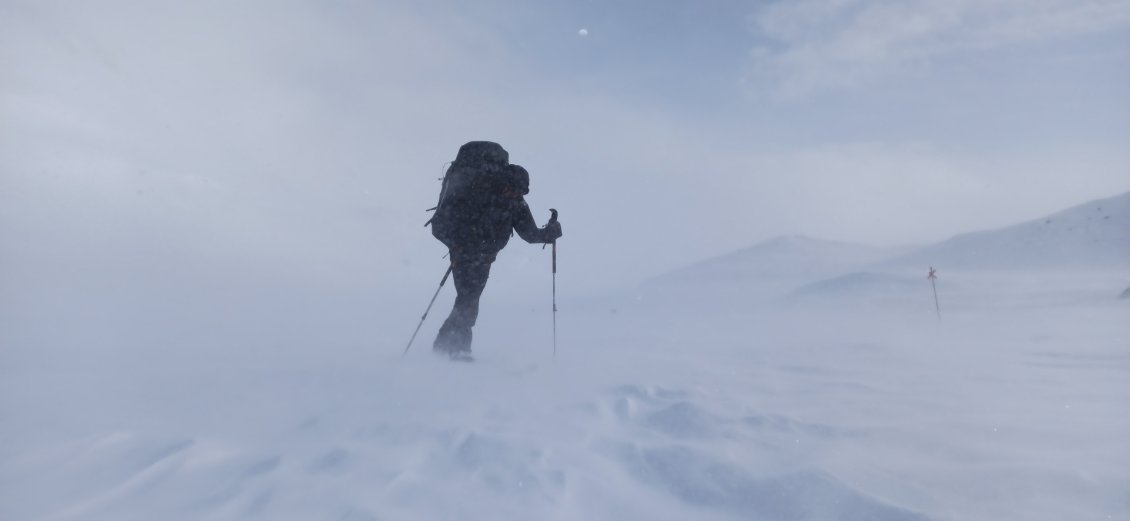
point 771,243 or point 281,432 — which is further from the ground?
point 771,243

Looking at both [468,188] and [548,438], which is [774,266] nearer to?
[468,188]

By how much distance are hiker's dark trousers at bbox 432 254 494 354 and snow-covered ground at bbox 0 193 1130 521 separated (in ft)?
1.04

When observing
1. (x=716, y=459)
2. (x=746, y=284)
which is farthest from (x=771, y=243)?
(x=716, y=459)

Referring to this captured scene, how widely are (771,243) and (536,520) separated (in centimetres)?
3101

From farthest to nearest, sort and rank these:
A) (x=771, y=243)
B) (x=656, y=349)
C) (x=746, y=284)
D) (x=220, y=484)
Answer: (x=771, y=243) → (x=746, y=284) → (x=656, y=349) → (x=220, y=484)

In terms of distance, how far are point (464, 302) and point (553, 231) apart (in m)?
A: 1.16

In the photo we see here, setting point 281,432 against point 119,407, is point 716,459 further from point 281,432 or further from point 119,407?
point 119,407

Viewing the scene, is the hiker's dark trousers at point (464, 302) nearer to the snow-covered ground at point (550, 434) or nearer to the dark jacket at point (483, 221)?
the dark jacket at point (483, 221)

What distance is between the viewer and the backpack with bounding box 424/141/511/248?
5.52 m

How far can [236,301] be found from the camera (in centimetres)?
1163

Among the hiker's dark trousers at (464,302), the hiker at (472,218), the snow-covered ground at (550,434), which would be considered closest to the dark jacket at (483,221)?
the hiker at (472,218)

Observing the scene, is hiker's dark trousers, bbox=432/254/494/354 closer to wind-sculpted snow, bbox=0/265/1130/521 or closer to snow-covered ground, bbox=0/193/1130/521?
snow-covered ground, bbox=0/193/1130/521

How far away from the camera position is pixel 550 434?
296 centimetres

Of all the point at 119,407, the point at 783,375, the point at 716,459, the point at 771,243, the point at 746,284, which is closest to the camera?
the point at 716,459
